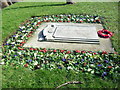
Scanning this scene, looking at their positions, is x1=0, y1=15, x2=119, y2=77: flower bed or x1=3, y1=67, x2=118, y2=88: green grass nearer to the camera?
x1=3, y1=67, x2=118, y2=88: green grass

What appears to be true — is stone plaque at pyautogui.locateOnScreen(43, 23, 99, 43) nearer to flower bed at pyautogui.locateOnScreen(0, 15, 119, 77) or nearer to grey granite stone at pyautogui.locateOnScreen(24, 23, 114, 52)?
grey granite stone at pyautogui.locateOnScreen(24, 23, 114, 52)

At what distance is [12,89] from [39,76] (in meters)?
0.91

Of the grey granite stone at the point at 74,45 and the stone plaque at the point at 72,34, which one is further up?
the stone plaque at the point at 72,34

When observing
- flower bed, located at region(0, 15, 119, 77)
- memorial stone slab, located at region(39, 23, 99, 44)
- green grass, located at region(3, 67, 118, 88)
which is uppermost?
memorial stone slab, located at region(39, 23, 99, 44)

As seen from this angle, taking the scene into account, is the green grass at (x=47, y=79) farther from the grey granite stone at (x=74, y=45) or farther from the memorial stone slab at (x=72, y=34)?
the memorial stone slab at (x=72, y=34)

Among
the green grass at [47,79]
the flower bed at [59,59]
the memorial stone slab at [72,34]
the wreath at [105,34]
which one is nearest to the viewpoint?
the green grass at [47,79]

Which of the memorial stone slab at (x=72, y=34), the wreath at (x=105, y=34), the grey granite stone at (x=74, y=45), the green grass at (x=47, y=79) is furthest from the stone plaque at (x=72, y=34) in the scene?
the green grass at (x=47, y=79)

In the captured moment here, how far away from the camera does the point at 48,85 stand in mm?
4121

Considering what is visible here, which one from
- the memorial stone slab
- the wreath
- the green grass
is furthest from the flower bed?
the wreath

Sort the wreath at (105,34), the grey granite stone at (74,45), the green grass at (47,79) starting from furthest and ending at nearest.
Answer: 1. the wreath at (105,34)
2. the grey granite stone at (74,45)
3. the green grass at (47,79)

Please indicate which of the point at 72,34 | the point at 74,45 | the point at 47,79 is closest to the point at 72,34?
the point at 72,34

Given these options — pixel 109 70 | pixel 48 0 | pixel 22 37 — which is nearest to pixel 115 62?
pixel 109 70

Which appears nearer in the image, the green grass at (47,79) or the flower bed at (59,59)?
the green grass at (47,79)

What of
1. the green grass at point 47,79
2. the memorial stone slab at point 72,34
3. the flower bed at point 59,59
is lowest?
the green grass at point 47,79
